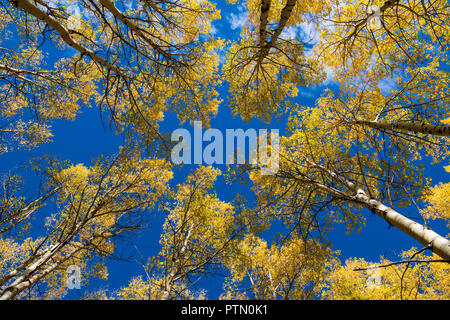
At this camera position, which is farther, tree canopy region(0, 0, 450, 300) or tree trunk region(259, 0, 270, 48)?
tree canopy region(0, 0, 450, 300)

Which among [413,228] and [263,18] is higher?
[263,18]

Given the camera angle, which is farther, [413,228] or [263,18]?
[263,18]

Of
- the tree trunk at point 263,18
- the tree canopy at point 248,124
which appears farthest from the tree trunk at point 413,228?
the tree trunk at point 263,18

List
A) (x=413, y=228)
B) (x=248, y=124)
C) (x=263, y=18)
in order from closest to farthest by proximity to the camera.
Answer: (x=413, y=228) → (x=263, y=18) → (x=248, y=124)

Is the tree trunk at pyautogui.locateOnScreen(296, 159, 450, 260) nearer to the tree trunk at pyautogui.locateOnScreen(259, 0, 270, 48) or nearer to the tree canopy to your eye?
the tree canopy

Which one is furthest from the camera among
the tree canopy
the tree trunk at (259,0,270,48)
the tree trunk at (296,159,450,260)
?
the tree canopy

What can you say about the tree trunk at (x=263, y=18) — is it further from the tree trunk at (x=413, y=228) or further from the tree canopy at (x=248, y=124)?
the tree trunk at (x=413, y=228)

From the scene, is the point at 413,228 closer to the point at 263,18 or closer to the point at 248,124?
the point at 263,18

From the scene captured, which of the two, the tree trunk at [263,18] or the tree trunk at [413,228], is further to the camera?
the tree trunk at [263,18]

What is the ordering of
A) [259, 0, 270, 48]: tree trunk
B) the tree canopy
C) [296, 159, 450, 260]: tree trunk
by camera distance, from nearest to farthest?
[296, 159, 450, 260]: tree trunk < [259, 0, 270, 48]: tree trunk < the tree canopy

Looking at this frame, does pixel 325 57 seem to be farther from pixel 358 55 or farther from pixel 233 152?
pixel 233 152

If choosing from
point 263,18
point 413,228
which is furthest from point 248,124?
point 413,228

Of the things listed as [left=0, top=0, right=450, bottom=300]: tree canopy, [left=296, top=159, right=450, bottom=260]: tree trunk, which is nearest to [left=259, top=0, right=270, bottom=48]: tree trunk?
[left=0, top=0, right=450, bottom=300]: tree canopy
